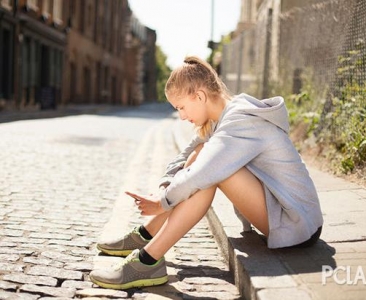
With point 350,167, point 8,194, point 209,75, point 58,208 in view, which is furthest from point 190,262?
point 350,167

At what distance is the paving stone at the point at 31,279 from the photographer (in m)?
2.74

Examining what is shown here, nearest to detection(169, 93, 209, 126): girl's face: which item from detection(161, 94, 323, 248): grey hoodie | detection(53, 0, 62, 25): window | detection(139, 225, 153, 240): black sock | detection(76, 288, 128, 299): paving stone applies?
detection(161, 94, 323, 248): grey hoodie

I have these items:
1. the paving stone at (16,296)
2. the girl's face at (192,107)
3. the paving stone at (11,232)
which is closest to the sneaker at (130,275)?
the paving stone at (16,296)

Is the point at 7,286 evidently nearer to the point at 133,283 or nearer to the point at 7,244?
the point at 133,283

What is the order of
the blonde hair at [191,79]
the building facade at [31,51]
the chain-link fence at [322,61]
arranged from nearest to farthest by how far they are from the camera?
1. the blonde hair at [191,79]
2. the chain-link fence at [322,61]
3. the building facade at [31,51]

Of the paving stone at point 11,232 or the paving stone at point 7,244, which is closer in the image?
the paving stone at point 7,244

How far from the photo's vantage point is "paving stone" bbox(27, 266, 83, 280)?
2867 millimetres

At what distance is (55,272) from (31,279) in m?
0.16

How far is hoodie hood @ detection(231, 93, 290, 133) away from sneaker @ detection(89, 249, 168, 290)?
0.87 m

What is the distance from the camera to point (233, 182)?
273 centimetres

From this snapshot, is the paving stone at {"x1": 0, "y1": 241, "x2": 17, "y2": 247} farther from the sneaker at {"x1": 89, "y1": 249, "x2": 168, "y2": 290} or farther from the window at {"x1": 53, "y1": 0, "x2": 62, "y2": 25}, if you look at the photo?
the window at {"x1": 53, "y1": 0, "x2": 62, "y2": 25}

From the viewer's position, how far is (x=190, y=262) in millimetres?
3252

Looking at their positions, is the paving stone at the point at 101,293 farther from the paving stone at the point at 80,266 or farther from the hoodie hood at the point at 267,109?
the hoodie hood at the point at 267,109

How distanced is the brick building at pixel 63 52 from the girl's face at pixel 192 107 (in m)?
17.9
